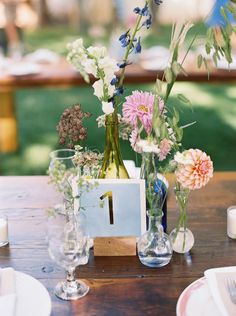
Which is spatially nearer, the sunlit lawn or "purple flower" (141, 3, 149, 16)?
"purple flower" (141, 3, 149, 16)

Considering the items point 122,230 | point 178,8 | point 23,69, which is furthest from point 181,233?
point 178,8

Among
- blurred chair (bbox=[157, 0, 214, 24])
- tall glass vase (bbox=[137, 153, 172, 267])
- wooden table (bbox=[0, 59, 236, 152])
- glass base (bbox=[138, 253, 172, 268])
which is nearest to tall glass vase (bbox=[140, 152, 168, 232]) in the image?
tall glass vase (bbox=[137, 153, 172, 267])

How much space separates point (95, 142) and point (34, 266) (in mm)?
2782

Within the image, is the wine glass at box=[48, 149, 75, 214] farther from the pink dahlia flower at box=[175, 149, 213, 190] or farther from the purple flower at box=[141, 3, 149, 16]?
the purple flower at box=[141, 3, 149, 16]

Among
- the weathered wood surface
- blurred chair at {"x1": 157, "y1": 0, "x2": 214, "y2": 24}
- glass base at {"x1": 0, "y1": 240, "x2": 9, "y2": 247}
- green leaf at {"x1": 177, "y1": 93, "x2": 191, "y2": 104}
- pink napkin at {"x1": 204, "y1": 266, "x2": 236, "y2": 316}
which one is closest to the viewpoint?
pink napkin at {"x1": 204, "y1": 266, "x2": 236, "y2": 316}

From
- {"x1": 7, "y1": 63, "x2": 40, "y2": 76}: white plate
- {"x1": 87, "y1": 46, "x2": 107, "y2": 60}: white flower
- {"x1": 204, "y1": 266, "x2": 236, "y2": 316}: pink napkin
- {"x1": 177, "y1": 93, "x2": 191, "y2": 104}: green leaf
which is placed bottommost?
{"x1": 7, "y1": 63, "x2": 40, "y2": 76}: white plate

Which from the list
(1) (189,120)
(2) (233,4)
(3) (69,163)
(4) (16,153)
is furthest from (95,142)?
(2) (233,4)

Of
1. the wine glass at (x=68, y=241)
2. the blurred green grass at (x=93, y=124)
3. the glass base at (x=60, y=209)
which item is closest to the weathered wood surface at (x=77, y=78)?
the blurred green grass at (x=93, y=124)

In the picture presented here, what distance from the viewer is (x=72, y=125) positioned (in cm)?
131

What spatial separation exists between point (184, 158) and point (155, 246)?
210mm

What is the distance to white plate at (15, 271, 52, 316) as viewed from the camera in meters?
1.14

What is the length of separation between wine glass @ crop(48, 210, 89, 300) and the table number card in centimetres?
13

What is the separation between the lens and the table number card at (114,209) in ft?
4.44

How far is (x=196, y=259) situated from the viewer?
4.50 ft
